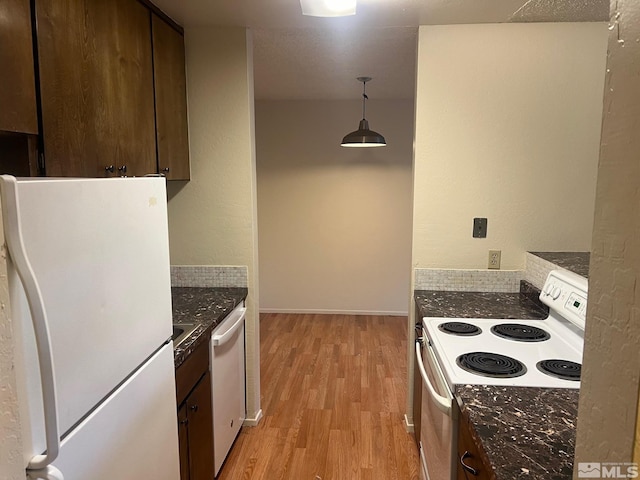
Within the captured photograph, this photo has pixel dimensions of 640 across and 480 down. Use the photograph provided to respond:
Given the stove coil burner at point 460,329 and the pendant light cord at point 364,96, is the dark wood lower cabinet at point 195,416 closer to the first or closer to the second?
the stove coil burner at point 460,329

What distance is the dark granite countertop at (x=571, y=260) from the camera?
2.03 m

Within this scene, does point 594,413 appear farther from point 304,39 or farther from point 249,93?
point 304,39

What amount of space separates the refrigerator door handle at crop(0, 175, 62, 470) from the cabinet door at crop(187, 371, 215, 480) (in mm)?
991

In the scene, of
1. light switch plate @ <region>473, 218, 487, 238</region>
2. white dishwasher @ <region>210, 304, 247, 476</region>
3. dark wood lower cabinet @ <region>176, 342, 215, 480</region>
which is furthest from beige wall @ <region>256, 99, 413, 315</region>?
dark wood lower cabinet @ <region>176, 342, 215, 480</region>

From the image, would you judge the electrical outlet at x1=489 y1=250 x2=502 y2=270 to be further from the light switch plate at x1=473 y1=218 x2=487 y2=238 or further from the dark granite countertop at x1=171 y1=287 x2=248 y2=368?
the dark granite countertop at x1=171 y1=287 x2=248 y2=368

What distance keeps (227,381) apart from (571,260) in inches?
71.7

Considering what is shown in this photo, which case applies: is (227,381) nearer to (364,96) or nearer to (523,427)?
(523,427)

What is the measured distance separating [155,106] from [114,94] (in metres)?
0.38

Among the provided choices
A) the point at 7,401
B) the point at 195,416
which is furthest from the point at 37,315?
the point at 195,416

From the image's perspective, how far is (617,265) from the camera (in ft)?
1.85

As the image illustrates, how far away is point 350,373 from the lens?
3.56 metres

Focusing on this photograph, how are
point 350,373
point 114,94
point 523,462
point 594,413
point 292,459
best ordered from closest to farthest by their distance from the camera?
1. point 594,413
2. point 523,462
3. point 114,94
4. point 292,459
5. point 350,373

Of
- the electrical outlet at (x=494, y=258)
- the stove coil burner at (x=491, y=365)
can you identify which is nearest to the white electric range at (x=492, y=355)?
the stove coil burner at (x=491, y=365)

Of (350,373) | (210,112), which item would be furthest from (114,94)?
(350,373)
